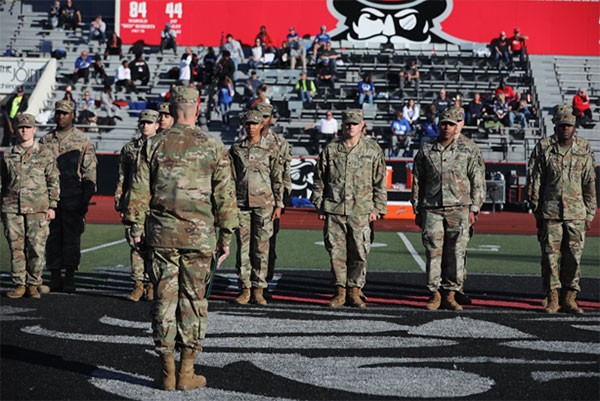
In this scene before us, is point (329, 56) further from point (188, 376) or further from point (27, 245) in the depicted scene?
point (188, 376)

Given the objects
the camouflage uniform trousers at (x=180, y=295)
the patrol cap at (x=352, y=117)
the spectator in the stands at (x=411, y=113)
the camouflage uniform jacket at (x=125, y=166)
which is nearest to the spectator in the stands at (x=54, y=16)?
the spectator in the stands at (x=411, y=113)

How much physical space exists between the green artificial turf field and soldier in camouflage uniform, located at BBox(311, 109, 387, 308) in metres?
3.22

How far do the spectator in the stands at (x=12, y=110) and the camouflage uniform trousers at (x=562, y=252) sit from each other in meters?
21.5

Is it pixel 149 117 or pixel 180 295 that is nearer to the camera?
pixel 180 295

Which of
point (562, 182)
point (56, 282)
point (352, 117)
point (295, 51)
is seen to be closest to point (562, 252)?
point (562, 182)

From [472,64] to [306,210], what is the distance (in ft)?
41.8

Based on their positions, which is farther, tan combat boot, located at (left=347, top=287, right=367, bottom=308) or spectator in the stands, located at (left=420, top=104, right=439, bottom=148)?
spectator in the stands, located at (left=420, top=104, right=439, bottom=148)

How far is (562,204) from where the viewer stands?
10.2m

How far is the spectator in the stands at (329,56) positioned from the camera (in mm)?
33469

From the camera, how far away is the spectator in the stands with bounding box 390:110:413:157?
2886 cm

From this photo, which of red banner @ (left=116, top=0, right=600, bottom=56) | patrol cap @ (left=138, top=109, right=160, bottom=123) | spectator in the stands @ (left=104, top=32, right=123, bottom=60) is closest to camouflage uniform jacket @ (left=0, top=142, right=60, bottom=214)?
patrol cap @ (left=138, top=109, right=160, bottom=123)

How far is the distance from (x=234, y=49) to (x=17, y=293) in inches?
984

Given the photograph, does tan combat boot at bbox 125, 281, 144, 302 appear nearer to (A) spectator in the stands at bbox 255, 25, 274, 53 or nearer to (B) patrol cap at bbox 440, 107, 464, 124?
(B) patrol cap at bbox 440, 107, 464, 124

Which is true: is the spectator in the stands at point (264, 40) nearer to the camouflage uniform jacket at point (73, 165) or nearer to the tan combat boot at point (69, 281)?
the camouflage uniform jacket at point (73, 165)
